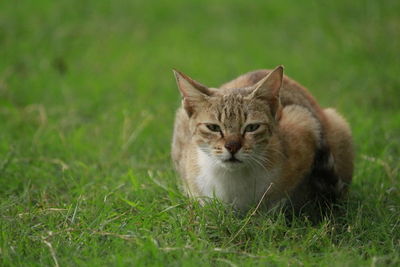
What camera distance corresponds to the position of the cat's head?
442 cm

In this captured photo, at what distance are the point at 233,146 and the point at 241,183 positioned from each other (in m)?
0.40

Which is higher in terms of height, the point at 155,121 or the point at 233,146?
the point at 233,146

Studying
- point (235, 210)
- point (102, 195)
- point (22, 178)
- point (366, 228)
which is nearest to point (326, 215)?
point (366, 228)

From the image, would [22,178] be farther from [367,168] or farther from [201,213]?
[367,168]

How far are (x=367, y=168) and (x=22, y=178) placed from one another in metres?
3.11

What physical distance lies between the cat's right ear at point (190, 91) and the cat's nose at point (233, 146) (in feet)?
1.56

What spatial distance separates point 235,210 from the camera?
15.2ft

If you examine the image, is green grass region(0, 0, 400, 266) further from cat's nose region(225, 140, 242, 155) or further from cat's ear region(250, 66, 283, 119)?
cat's ear region(250, 66, 283, 119)

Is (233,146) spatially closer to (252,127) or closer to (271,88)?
(252,127)

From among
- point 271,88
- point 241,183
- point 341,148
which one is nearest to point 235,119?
point 271,88

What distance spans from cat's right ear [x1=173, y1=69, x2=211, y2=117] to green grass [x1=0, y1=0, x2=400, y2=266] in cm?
76

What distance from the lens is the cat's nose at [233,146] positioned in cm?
435

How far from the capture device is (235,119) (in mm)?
4504

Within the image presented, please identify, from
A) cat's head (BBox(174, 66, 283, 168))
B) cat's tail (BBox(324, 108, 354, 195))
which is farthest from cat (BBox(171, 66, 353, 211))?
cat's tail (BBox(324, 108, 354, 195))
